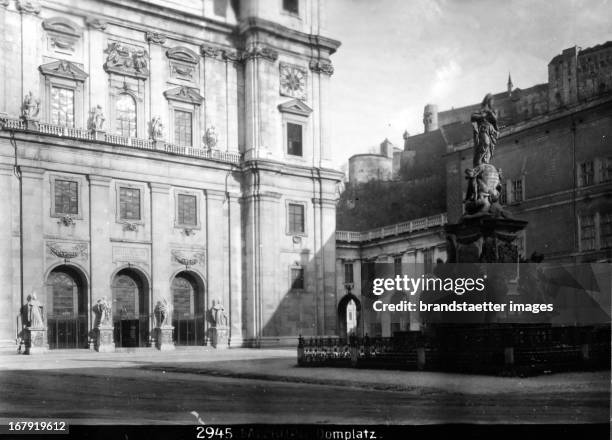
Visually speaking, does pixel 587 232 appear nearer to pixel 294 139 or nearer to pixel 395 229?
pixel 294 139

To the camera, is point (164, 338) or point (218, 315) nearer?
point (164, 338)

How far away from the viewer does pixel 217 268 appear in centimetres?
4034

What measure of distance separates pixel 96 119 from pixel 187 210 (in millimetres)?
6305

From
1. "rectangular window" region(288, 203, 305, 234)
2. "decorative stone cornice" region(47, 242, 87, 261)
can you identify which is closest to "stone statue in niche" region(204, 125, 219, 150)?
"rectangular window" region(288, 203, 305, 234)

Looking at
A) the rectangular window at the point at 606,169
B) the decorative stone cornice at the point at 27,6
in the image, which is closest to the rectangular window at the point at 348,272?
the rectangular window at the point at 606,169

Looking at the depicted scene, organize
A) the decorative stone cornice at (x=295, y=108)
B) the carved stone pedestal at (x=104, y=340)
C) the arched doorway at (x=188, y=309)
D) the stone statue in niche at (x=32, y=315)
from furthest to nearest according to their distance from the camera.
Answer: the decorative stone cornice at (x=295, y=108)
the arched doorway at (x=188, y=309)
the carved stone pedestal at (x=104, y=340)
the stone statue in niche at (x=32, y=315)

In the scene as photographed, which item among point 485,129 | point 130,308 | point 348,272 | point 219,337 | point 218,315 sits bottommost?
A: point 219,337

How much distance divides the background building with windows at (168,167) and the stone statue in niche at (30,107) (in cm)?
9

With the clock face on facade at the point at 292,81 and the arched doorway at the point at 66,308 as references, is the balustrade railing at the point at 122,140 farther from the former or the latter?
the arched doorway at the point at 66,308

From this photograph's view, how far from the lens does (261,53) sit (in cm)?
4116

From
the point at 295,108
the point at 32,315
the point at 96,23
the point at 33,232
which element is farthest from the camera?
the point at 295,108

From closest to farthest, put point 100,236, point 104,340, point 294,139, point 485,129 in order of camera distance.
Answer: point 485,129, point 104,340, point 100,236, point 294,139

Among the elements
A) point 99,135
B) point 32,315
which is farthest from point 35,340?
point 99,135

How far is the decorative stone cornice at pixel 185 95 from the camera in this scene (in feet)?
129
